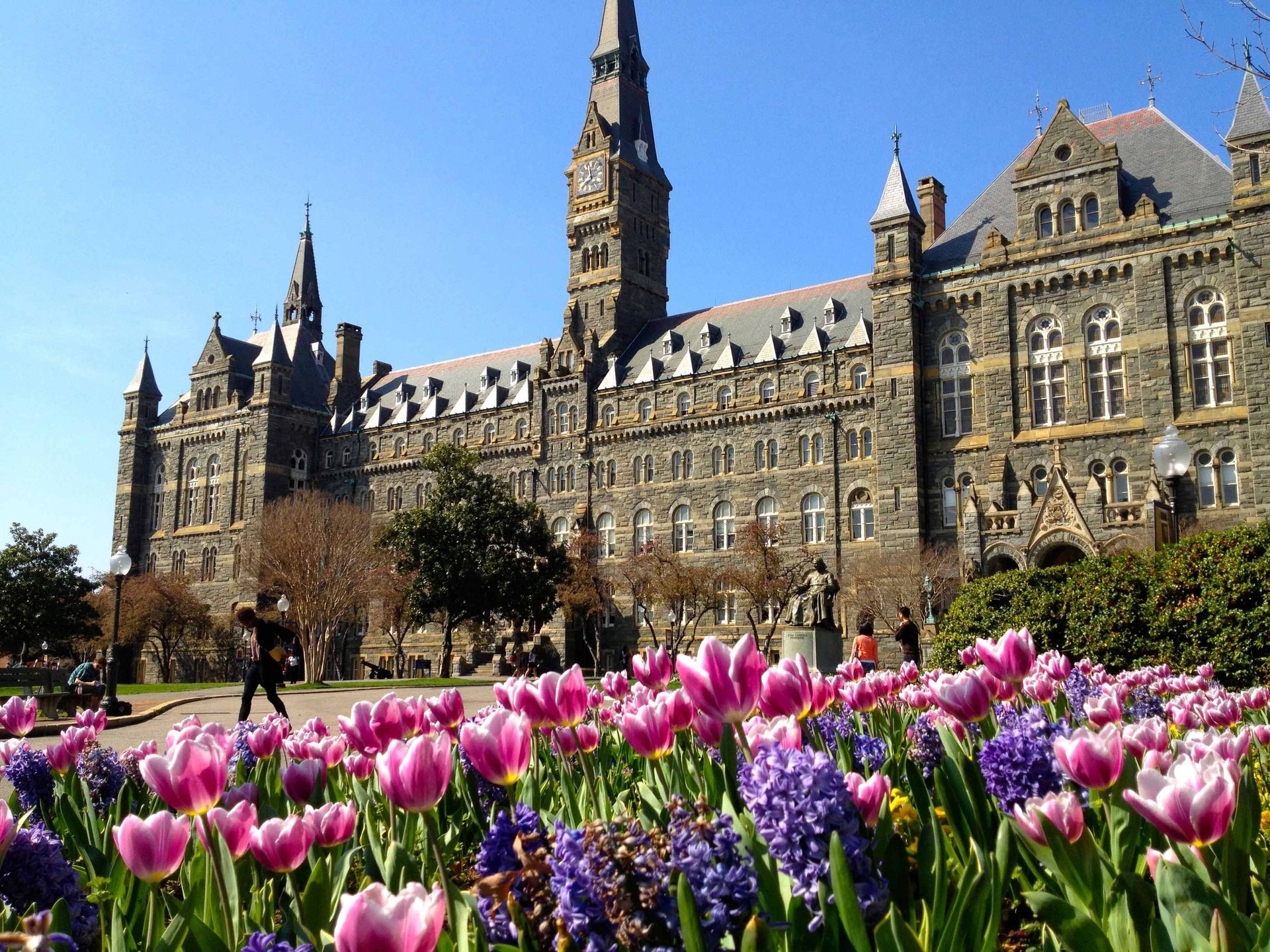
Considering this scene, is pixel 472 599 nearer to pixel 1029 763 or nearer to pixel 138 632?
pixel 138 632

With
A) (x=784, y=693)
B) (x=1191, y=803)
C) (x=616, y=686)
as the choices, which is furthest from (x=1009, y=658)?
(x=616, y=686)

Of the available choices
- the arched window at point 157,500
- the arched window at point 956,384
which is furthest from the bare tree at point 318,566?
the arched window at point 956,384

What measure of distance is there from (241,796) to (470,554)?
40962mm

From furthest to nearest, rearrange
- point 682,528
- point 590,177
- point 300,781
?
point 590,177, point 682,528, point 300,781

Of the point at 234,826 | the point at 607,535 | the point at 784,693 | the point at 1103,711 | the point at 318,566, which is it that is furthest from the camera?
Answer: the point at 607,535

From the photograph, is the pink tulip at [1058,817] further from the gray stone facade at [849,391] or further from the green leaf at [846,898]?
the gray stone facade at [849,391]

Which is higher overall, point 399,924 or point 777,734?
point 777,734

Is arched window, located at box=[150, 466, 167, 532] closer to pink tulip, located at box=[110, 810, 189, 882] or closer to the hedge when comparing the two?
the hedge

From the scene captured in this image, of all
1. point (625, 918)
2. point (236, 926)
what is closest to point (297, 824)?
point (236, 926)

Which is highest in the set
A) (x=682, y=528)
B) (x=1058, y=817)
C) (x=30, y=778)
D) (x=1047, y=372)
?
(x=1047, y=372)

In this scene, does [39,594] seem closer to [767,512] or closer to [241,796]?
[767,512]

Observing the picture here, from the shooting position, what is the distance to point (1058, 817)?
2.68m

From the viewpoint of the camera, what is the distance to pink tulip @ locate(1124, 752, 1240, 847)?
7.61 ft

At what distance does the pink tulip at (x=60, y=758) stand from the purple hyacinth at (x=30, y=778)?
0.17ft
